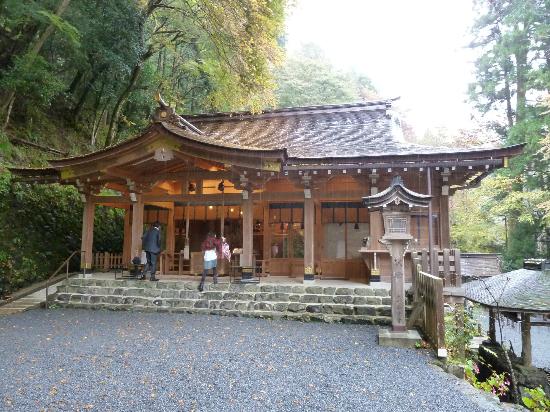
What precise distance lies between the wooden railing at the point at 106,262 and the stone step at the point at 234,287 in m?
1.94

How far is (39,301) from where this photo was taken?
31.8ft

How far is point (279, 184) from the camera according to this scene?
39.2ft

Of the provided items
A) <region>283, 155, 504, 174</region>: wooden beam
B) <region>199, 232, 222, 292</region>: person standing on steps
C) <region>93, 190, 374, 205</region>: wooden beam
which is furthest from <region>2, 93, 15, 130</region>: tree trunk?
<region>283, 155, 504, 174</region>: wooden beam

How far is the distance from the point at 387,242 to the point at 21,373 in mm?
5709

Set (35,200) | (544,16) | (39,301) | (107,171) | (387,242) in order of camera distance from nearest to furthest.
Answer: (387,242), (39,301), (107,171), (35,200), (544,16)

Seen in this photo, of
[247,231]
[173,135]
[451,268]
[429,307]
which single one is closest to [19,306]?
[173,135]

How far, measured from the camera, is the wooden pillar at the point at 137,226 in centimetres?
1063

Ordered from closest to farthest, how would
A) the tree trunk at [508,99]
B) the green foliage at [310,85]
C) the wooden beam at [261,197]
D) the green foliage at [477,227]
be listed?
the wooden beam at [261,197], the green foliage at [477,227], the tree trunk at [508,99], the green foliage at [310,85]

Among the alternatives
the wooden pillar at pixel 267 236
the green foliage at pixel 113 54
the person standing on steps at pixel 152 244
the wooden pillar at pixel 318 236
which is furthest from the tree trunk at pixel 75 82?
the wooden pillar at pixel 318 236

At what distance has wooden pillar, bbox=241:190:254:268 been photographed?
977 cm

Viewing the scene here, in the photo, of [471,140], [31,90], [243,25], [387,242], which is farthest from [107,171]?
[471,140]

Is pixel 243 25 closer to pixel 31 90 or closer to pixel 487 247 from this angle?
pixel 31 90

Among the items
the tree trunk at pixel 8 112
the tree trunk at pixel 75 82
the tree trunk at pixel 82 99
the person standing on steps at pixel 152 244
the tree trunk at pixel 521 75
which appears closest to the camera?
the person standing on steps at pixel 152 244

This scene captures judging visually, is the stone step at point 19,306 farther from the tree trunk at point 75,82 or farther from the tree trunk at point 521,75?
the tree trunk at point 521,75
